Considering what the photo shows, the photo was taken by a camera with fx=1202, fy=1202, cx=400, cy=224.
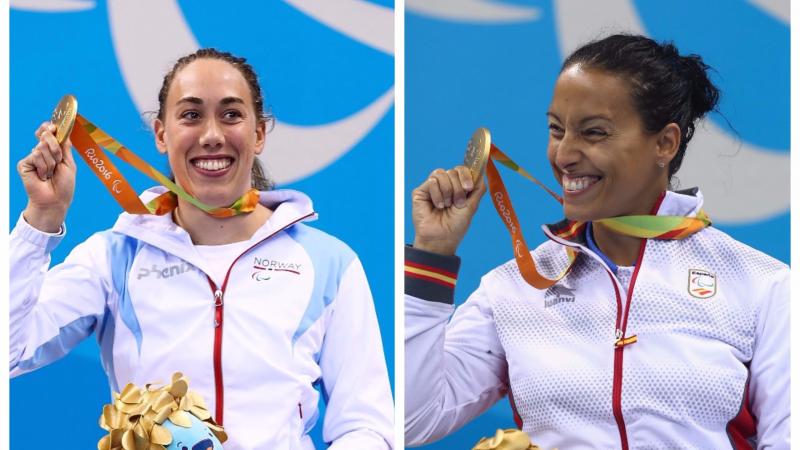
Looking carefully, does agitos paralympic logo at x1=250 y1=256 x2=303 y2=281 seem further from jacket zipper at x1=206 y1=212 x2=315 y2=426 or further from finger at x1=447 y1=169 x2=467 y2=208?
finger at x1=447 y1=169 x2=467 y2=208

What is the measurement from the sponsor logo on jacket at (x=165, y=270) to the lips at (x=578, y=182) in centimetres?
92

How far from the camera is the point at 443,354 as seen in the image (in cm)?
291

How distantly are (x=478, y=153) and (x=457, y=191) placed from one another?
4.1 inches

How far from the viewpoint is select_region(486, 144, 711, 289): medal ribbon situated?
9.35 feet

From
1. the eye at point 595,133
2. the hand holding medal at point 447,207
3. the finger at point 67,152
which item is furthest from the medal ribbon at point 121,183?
the eye at point 595,133

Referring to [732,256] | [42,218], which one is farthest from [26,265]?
[732,256]

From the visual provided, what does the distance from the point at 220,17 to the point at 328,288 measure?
0.86 m

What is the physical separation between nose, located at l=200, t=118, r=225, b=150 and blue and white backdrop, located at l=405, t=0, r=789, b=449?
576 millimetres

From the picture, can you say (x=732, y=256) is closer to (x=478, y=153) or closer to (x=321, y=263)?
(x=478, y=153)

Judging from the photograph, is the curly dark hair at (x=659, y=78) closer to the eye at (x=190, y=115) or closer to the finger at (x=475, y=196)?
the finger at (x=475, y=196)

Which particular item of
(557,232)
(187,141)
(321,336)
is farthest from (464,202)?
(187,141)

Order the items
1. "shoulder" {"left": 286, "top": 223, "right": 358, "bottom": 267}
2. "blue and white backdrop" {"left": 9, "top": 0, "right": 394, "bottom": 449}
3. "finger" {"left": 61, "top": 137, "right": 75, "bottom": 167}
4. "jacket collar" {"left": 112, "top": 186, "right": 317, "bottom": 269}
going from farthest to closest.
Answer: "blue and white backdrop" {"left": 9, "top": 0, "right": 394, "bottom": 449} → "shoulder" {"left": 286, "top": 223, "right": 358, "bottom": 267} → "jacket collar" {"left": 112, "top": 186, "right": 317, "bottom": 269} → "finger" {"left": 61, "top": 137, "right": 75, "bottom": 167}

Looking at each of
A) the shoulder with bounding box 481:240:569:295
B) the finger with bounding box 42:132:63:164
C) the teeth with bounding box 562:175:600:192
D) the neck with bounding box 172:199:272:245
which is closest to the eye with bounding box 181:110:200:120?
the neck with bounding box 172:199:272:245

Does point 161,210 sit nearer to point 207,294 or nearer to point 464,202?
point 207,294
